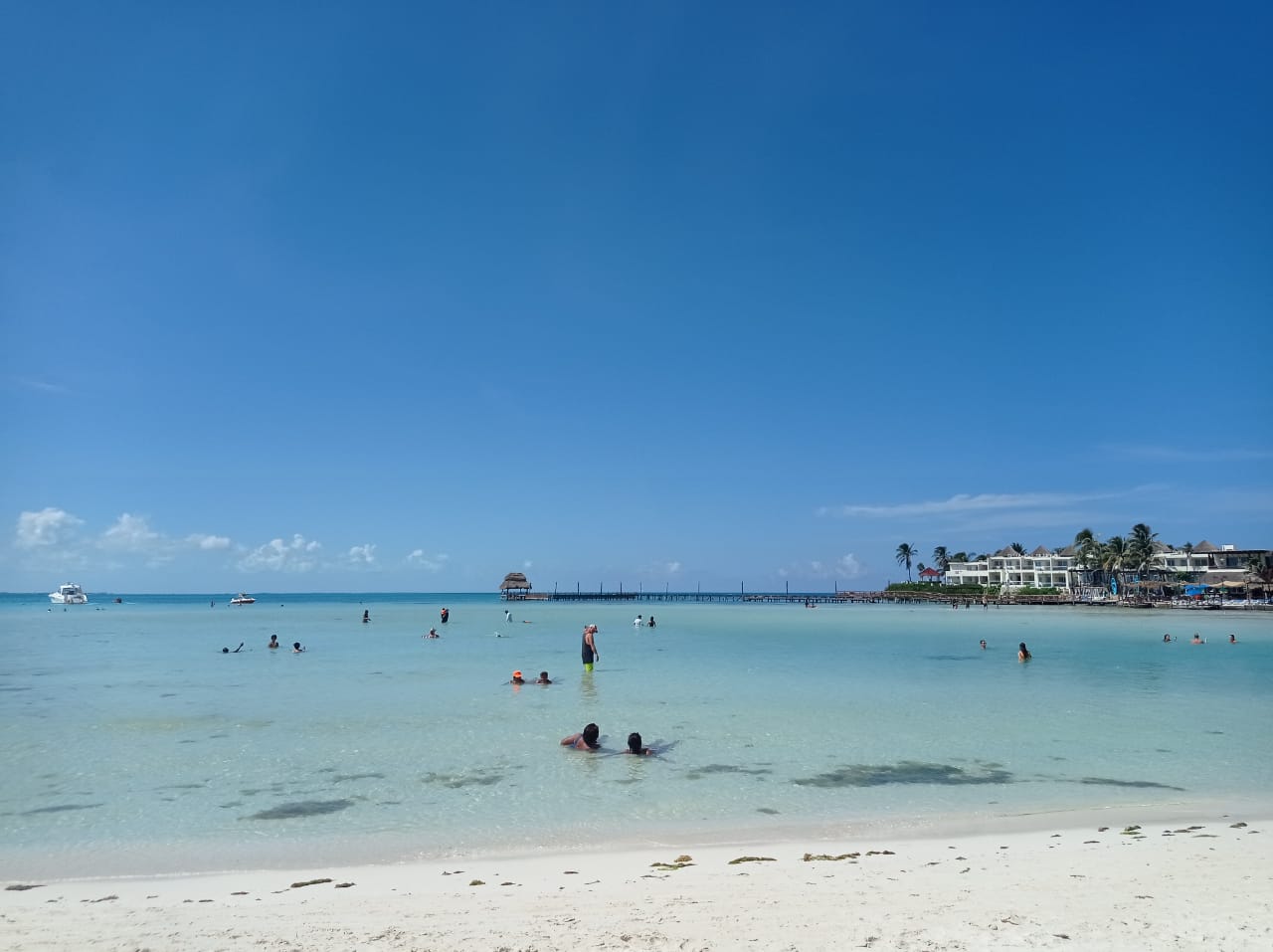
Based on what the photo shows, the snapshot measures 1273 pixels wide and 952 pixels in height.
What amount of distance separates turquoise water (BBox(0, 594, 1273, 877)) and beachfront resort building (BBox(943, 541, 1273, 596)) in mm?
86791

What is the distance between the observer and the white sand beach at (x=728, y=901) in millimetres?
5961

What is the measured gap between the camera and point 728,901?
22.6 ft

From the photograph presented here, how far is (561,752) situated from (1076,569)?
116674mm

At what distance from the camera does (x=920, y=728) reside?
1680 centimetres

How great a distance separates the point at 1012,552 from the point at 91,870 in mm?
142868

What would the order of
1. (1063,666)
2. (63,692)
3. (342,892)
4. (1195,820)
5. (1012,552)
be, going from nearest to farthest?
(342,892), (1195,820), (63,692), (1063,666), (1012,552)

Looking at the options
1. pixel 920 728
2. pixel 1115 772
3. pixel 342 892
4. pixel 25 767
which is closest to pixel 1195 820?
pixel 1115 772

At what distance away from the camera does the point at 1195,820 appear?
10.1 meters

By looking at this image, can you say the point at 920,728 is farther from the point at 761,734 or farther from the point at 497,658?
the point at 497,658

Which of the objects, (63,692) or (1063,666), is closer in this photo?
(63,692)

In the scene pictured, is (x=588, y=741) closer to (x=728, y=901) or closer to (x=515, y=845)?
(x=515, y=845)

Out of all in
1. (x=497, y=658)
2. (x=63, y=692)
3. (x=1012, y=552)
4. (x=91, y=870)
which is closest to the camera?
(x=91, y=870)

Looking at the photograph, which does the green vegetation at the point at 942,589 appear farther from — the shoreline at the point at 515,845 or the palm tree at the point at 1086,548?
the shoreline at the point at 515,845

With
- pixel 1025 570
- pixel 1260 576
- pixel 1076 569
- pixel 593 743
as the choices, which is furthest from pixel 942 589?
pixel 593 743
